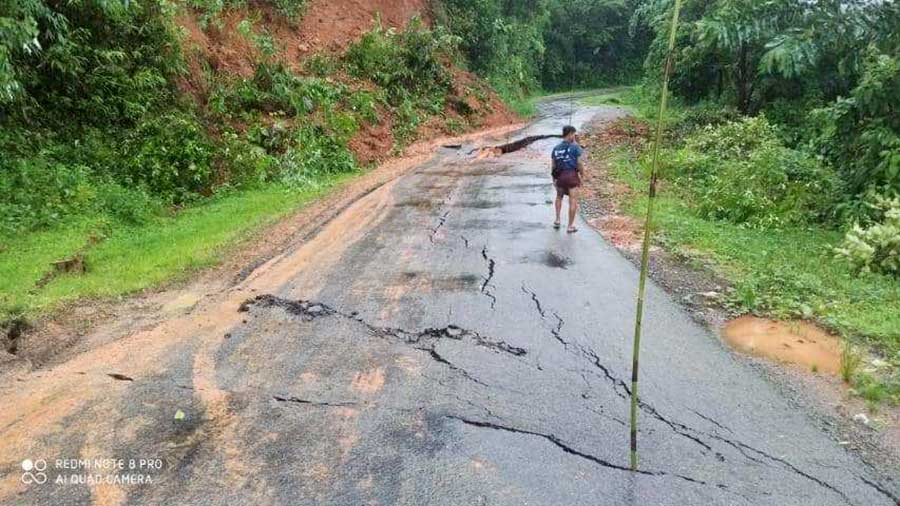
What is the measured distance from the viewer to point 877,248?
7895mm

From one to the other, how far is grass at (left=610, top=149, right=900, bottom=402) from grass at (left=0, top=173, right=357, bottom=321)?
19.6 ft

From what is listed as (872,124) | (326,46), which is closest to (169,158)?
(326,46)

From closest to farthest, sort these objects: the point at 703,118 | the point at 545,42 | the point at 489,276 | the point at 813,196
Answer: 1. the point at 489,276
2. the point at 813,196
3. the point at 703,118
4. the point at 545,42

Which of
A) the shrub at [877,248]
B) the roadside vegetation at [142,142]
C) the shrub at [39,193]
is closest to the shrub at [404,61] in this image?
the roadside vegetation at [142,142]

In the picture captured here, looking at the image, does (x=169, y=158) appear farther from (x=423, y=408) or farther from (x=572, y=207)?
(x=423, y=408)

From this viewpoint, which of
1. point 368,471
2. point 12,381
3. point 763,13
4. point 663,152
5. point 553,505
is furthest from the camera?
point 663,152

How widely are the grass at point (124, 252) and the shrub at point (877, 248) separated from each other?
7606 mm

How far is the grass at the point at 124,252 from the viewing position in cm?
682

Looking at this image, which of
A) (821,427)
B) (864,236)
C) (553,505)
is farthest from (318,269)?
(864,236)

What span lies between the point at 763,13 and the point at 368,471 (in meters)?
10.5

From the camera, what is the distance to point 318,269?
7.75 metres

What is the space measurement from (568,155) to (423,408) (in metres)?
6.06

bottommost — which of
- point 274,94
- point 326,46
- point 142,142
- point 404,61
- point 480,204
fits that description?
point 480,204

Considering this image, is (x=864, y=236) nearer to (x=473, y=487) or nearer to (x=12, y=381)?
(x=473, y=487)
